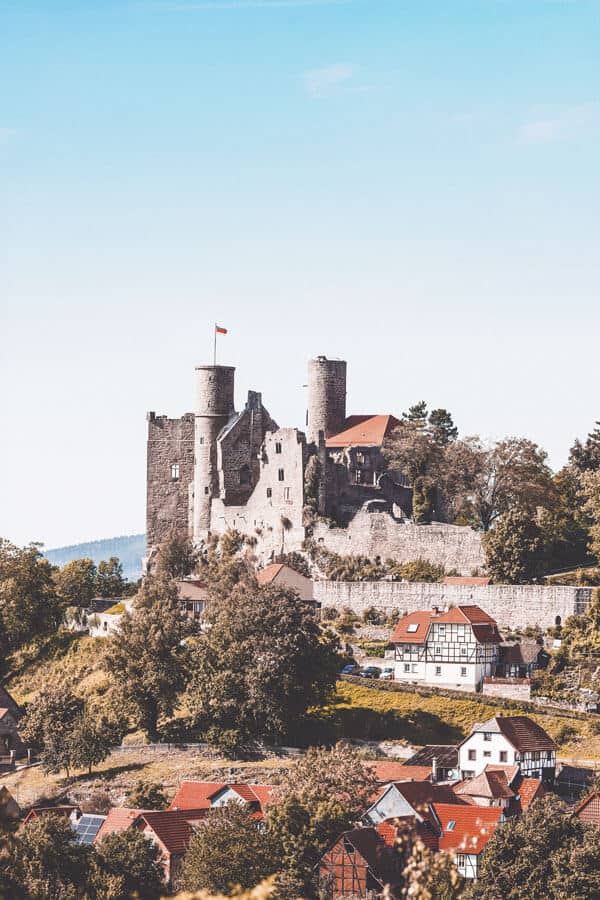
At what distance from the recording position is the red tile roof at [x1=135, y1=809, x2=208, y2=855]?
49.4 m

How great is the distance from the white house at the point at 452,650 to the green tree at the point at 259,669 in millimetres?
3830

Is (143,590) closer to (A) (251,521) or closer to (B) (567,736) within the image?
(A) (251,521)

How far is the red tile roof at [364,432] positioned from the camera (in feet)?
266

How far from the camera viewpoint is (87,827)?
5319cm

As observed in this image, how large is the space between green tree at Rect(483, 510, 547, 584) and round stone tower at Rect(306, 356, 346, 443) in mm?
16941

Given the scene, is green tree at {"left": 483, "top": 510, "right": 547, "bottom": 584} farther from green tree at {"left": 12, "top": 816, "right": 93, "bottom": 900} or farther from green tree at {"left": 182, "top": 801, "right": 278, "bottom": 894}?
green tree at {"left": 12, "top": 816, "right": 93, "bottom": 900}

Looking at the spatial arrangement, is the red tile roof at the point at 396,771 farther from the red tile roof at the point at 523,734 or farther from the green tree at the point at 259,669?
the green tree at the point at 259,669

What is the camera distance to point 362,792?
50.9 m

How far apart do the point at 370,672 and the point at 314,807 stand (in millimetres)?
19191

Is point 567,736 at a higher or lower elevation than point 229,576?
lower

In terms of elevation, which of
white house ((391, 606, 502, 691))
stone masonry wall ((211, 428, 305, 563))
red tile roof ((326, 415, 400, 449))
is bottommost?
white house ((391, 606, 502, 691))

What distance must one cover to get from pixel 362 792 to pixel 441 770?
5.83 metres

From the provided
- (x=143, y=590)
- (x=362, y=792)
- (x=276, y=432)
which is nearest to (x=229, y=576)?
(x=143, y=590)

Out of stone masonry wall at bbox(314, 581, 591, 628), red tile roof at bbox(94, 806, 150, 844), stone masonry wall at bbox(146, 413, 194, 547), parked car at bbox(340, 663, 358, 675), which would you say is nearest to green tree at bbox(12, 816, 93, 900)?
red tile roof at bbox(94, 806, 150, 844)
